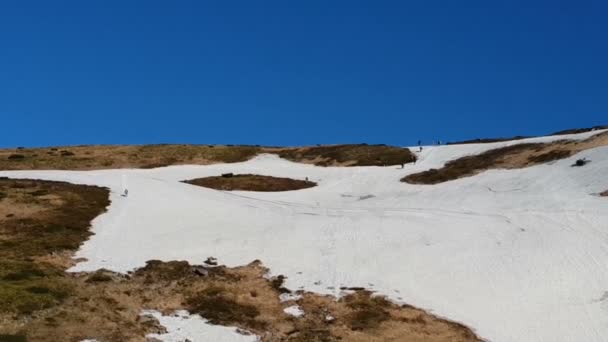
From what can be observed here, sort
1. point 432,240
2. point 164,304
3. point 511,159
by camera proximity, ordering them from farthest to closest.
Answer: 1. point 511,159
2. point 432,240
3. point 164,304

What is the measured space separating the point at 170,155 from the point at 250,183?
28.5m

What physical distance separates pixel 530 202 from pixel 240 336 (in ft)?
122

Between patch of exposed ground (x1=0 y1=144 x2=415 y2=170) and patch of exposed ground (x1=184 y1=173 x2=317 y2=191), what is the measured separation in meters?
14.6

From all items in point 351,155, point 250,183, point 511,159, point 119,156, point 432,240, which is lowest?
point 432,240

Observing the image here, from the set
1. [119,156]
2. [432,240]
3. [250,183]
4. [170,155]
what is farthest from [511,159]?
[119,156]

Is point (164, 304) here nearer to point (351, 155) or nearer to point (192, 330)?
point (192, 330)

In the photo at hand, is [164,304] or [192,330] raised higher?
[164,304]

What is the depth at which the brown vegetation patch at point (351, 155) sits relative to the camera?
9757 cm

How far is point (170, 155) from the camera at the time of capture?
108 meters

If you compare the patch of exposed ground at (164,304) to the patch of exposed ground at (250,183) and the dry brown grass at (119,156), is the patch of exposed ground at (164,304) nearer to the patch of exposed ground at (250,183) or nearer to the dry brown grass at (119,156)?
the patch of exposed ground at (250,183)

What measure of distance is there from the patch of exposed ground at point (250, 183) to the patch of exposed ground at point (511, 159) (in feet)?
45.9

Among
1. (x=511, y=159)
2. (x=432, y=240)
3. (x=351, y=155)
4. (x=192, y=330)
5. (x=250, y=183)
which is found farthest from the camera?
(x=351, y=155)

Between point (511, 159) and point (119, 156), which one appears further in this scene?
point (119, 156)

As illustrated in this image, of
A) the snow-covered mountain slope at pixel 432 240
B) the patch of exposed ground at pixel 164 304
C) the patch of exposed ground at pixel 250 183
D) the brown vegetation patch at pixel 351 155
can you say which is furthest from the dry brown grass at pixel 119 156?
the patch of exposed ground at pixel 164 304
